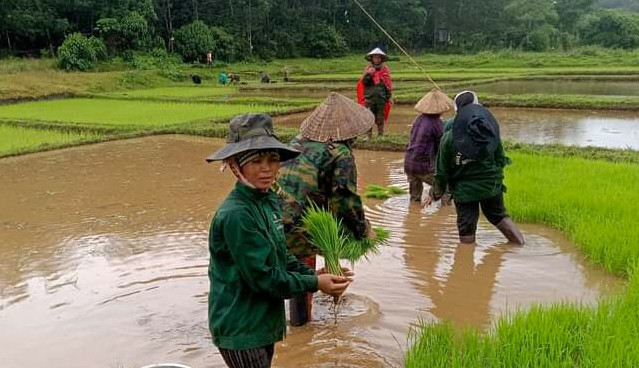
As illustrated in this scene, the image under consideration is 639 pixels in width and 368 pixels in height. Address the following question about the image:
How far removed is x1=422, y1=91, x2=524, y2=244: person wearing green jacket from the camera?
438 centimetres

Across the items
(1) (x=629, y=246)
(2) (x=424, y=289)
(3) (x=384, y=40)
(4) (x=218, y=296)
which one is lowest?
(2) (x=424, y=289)

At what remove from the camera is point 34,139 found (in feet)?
36.0

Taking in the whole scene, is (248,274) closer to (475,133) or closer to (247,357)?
(247,357)

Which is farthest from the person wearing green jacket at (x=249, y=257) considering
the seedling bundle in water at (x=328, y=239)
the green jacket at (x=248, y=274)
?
the seedling bundle in water at (x=328, y=239)

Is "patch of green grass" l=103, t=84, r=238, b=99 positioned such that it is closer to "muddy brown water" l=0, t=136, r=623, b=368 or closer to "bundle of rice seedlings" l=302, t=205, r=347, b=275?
"muddy brown water" l=0, t=136, r=623, b=368

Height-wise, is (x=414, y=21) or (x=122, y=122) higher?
(x=414, y=21)

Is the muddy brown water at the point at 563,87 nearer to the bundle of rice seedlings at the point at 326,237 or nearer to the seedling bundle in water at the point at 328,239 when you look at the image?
the seedling bundle in water at the point at 328,239

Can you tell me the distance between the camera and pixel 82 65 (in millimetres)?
24547

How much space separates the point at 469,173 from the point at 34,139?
30.1ft

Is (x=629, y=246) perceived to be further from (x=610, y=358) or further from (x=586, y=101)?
(x=586, y=101)

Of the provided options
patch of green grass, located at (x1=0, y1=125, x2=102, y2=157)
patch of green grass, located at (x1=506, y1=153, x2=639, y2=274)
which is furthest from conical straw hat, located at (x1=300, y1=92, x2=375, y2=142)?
patch of green grass, located at (x1=0, y1=125, x2=102, y2=157)

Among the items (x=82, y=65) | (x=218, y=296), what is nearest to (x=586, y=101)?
(x=218, y=296)

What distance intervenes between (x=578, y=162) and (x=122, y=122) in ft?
31.4

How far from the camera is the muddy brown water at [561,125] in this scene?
9.62 metres
